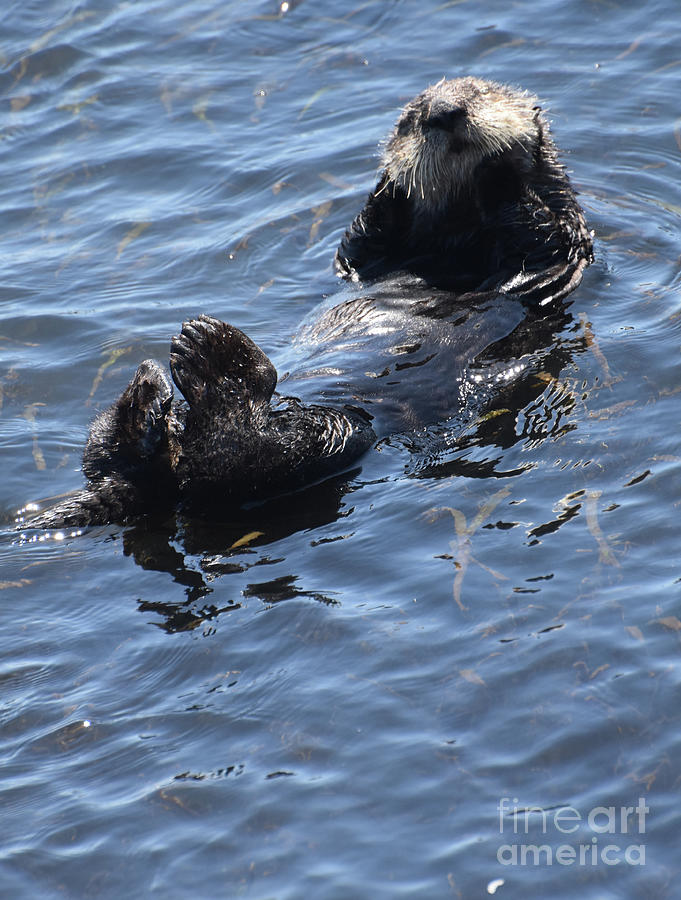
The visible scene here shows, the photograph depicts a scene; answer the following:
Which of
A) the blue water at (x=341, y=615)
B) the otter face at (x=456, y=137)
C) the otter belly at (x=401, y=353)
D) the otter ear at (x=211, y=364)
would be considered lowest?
the blue water at (x=341, y=615)

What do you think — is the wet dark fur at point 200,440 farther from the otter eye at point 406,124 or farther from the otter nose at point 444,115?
the otter eye at point 406,124

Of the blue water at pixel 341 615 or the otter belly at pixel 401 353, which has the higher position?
the otter belly at pixel 401 353

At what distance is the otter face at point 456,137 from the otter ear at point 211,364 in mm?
1434

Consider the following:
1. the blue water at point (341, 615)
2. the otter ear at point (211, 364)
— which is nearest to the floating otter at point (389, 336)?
the otter ear at point (211, 364)

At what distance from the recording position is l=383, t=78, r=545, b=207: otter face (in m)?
4.65

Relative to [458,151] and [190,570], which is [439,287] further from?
[190,570]

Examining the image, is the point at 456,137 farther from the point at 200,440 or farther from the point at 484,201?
the point at 200,440

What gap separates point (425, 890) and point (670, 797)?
63cm

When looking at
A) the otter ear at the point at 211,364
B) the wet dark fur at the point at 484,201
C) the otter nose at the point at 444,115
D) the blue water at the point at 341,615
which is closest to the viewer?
the blue water at the point at 341,615

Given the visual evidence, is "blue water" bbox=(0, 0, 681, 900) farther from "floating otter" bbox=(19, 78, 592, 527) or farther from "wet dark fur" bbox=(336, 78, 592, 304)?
"wet dark fur" bbox=(336, 78, 592, 304)

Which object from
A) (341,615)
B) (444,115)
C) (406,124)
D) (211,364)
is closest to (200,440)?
(211,364)

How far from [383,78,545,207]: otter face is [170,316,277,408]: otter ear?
1434 millimetres

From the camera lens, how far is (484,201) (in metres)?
4.91

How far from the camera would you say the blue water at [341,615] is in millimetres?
2656
